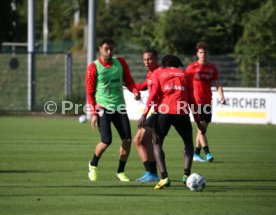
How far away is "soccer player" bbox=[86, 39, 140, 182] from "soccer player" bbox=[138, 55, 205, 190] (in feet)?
2.54

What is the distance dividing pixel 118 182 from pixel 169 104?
1.66 metres

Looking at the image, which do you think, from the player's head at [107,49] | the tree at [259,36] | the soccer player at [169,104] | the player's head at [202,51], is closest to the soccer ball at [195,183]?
the soccer player at [169,104]

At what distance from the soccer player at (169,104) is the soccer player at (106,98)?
0.77 m

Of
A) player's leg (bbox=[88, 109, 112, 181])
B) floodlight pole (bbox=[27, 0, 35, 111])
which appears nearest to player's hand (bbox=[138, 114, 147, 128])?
player's leg (bbox=[88, 109, 112, 181])

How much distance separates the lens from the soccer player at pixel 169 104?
13242mm

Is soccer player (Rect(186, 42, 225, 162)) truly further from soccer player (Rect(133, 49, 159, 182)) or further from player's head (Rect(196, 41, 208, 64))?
soccer player (Rect(133, 49, 159, 182))

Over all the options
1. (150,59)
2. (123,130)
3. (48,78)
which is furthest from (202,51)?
(48,78)

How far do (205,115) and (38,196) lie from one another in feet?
23.7

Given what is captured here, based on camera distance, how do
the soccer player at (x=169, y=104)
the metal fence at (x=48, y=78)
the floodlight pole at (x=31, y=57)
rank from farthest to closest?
the floodlight pole at (x=31, y=57)
the metal fence at (x=48, y=78)
the soccer player at (x=169, y=104)

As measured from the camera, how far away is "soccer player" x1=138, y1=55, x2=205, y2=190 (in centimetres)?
1324

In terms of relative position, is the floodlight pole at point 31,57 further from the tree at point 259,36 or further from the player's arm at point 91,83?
the player's arm at point 91,83

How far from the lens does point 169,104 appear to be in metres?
13.3

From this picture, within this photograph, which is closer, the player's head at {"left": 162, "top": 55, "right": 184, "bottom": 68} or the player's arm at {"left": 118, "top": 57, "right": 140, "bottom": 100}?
the player's head at {"left": 162, "top": 55, "right": 184, "bottom": 68}

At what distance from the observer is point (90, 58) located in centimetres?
3425
